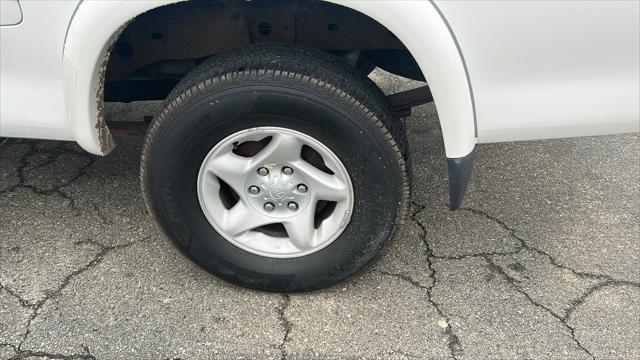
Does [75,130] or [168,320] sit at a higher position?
[75,130]

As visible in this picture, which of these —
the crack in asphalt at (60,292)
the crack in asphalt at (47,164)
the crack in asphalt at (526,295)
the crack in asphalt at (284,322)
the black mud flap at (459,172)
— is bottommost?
the crack in asphalt at (47,164)

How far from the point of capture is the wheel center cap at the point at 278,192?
6.68ft

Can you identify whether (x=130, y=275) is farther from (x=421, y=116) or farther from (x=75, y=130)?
(x=421, y=116)

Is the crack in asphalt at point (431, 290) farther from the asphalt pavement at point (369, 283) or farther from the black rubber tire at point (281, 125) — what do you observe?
the black rubber tire at point (281, 125)

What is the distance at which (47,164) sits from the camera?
3.04m

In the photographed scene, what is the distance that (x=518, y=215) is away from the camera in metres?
2.71

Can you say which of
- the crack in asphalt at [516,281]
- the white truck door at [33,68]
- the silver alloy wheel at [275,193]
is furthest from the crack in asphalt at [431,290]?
the white truck door at [33,68]

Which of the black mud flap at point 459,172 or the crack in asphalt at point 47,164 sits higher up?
the black mud flap at point 459,172

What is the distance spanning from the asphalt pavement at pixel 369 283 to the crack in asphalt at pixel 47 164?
1cm

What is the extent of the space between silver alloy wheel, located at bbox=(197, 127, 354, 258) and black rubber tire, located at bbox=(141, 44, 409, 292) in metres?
0.03

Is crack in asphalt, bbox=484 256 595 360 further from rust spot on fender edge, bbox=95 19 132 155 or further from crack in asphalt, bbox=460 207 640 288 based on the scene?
rust spot on fender edge, bbox=95 19 132 155

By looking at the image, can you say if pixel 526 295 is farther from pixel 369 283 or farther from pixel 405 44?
pixel 405 44

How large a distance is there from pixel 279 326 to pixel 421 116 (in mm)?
2001

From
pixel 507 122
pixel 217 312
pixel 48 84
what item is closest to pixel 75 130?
pixel 48 84
